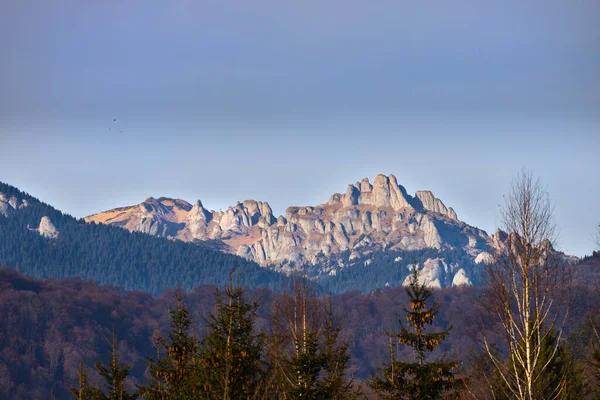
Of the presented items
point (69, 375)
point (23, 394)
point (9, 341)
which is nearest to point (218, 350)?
point (23, 394)

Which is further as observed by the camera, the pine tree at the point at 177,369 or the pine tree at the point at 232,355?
the pine tree at the point at 177,369

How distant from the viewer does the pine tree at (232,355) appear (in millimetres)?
30656

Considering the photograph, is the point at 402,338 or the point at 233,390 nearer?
the point at 233,390

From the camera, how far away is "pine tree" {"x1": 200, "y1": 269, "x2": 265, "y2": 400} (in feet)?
101

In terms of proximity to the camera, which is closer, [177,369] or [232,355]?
[232,355]

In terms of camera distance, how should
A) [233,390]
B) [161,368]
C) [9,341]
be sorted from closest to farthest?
[233,390]
[161,368]
[9,341]

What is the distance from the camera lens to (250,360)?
3238 centimetres

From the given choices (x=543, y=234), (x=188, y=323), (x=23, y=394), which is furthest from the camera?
(x=23, y=394)

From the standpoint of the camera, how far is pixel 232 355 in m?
31.2

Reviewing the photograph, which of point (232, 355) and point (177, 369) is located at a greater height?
point (232, 355)

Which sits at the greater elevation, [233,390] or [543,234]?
[543,234]

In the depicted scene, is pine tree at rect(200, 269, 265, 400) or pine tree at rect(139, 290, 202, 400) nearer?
pine tree at rect(200, 269, 265, 400)

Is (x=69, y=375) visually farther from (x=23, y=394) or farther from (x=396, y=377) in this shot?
(x=396, y=377)

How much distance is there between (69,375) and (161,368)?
144656mm
